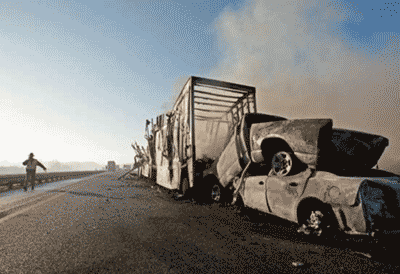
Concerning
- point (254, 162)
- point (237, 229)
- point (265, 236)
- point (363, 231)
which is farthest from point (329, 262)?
point (254, 162)

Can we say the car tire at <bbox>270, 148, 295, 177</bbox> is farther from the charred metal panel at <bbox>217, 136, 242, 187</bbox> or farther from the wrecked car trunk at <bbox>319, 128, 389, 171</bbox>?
the charred metal panel at <bbox>217, 136, 242, 187</bbox>

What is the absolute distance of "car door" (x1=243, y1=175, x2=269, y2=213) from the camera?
4.13m

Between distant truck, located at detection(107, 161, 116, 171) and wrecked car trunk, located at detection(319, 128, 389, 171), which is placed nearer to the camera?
wrecked car trunk, located at detection(319, 128, 389, 171)

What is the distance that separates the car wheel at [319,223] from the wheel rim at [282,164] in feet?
2.44

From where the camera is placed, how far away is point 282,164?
3898 mm

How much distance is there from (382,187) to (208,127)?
6.40 meters

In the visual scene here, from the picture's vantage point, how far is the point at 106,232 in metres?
3.48

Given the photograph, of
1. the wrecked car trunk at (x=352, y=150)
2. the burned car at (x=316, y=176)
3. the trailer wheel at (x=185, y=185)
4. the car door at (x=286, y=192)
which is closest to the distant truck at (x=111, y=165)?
the trailer wheel at (x=185, y=185)

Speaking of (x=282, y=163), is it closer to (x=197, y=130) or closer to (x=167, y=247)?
(x=167, y=247)

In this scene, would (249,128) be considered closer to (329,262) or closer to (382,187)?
(382,187)

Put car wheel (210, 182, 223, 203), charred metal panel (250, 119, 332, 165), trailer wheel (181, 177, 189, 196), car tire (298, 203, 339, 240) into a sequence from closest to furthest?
car tire (298, 203, 339, 240) → charred metal panel (250, 119, 332, 165) → car wheel (210, 182, 223, 203) → trailer wheel (181, 177, 189, 196)

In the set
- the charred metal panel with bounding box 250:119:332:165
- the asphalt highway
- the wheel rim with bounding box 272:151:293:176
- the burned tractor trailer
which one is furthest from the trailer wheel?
the wheel rim with bounding box 272:151:293:176

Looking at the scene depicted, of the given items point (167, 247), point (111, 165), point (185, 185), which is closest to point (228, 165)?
point (185, 185)

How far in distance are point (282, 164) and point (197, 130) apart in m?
4.93
